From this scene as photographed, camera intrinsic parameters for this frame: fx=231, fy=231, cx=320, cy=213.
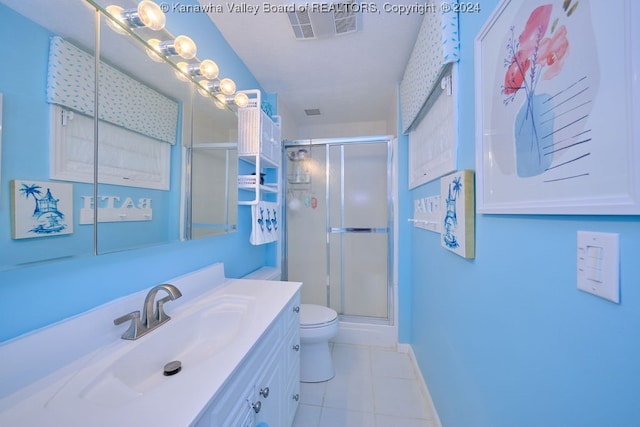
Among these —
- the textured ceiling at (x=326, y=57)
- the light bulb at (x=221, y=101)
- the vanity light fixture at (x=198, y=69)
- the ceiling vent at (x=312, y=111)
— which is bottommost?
the light bulb at (x=221, y=101)

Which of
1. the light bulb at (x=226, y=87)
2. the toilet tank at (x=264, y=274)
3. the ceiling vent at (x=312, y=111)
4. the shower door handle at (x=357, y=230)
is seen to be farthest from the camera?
the ceiling vent at (x=312, y=111)

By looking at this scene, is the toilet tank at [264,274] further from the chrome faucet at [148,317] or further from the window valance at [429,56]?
the window valance at [429,56]

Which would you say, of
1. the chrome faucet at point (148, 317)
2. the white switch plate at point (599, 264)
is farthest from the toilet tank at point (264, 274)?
the white switch plate at point (599, 264)

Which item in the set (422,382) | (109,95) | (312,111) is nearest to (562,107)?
(109,95)

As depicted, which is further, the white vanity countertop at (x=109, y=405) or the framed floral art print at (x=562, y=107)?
the white vanity countertop at (x=109, y=405)

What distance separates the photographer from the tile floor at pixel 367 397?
1.42 meters

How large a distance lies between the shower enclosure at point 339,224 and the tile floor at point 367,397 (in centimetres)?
50

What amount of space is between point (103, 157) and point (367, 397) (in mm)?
2001

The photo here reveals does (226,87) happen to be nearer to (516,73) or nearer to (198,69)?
(198,69)

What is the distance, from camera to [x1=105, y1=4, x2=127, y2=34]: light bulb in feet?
2.78

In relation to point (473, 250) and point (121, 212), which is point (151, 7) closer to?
point (121, 212)

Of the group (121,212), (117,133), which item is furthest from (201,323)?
(117,133)

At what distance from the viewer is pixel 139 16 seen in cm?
91

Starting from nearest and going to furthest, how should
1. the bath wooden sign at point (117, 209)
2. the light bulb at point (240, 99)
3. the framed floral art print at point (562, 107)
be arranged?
the framed floral art print at point (562, 107), the bath wooden sign at point (117, 209), the light bulb at point (240, 99)
